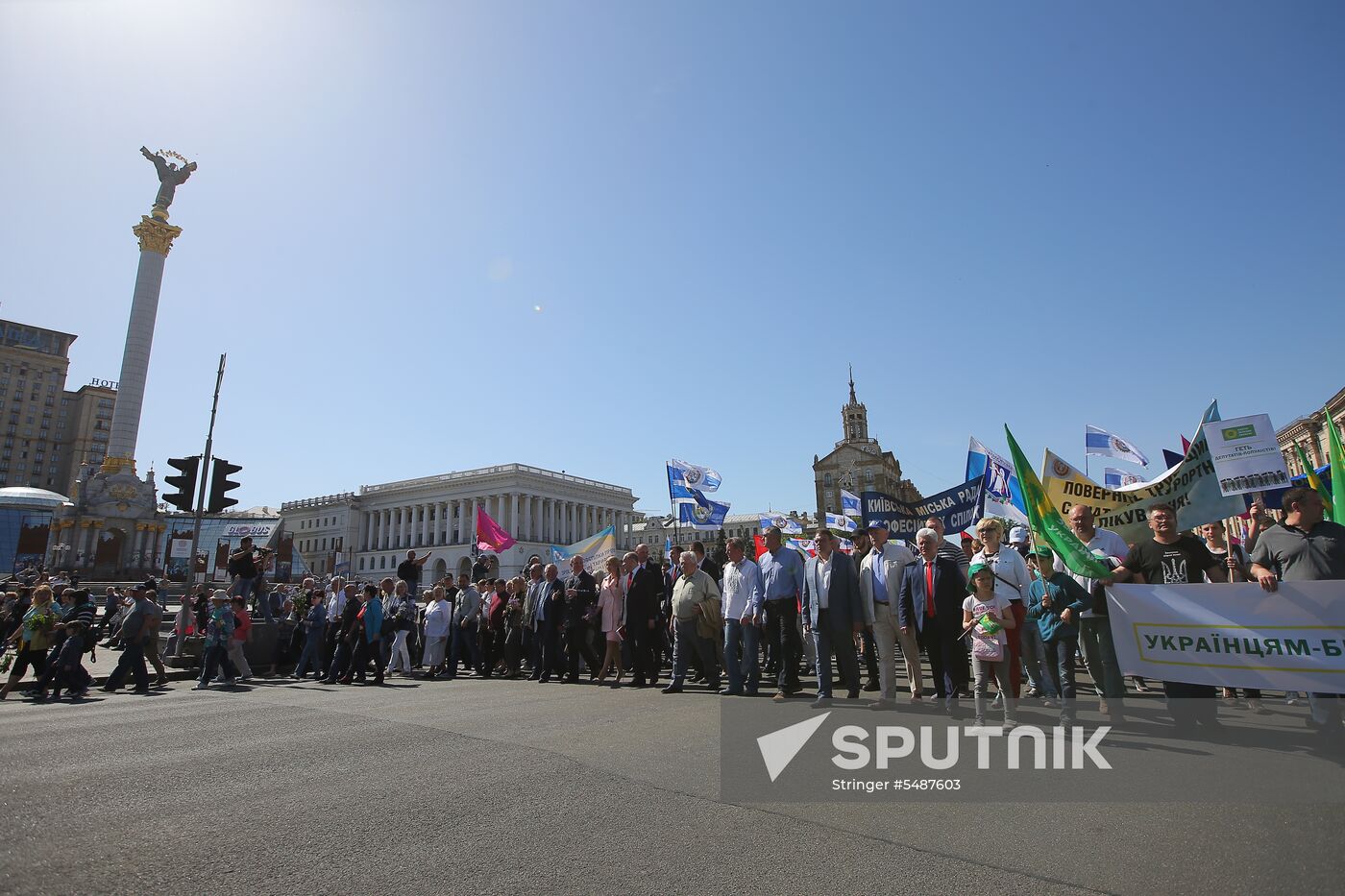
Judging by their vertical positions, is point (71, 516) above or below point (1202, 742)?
above

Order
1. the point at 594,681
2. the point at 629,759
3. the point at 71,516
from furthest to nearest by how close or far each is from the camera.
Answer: the point at 71,516, the point at 594,681, the point at 629,759

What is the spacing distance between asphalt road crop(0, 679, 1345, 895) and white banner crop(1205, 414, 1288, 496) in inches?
177

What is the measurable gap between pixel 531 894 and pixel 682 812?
4.32 ft

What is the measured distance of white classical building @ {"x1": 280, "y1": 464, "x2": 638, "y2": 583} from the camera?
3949 inches

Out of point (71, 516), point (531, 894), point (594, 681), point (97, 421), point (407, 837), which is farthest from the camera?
point (97, 421)

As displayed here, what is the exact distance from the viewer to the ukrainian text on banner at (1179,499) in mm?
8383

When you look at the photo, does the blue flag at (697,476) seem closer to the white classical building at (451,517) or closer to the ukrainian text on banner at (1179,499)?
the ukrainian text on banner at (1179,499)

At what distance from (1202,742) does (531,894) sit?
18.6 ft

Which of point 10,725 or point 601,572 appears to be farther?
point 601,572

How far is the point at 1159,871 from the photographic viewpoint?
316 cm

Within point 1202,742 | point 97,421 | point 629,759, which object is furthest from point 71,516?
point 97,421

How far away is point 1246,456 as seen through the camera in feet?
32.0

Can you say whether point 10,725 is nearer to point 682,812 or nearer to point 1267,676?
point 682,812

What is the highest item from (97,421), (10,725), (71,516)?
(97,421)
